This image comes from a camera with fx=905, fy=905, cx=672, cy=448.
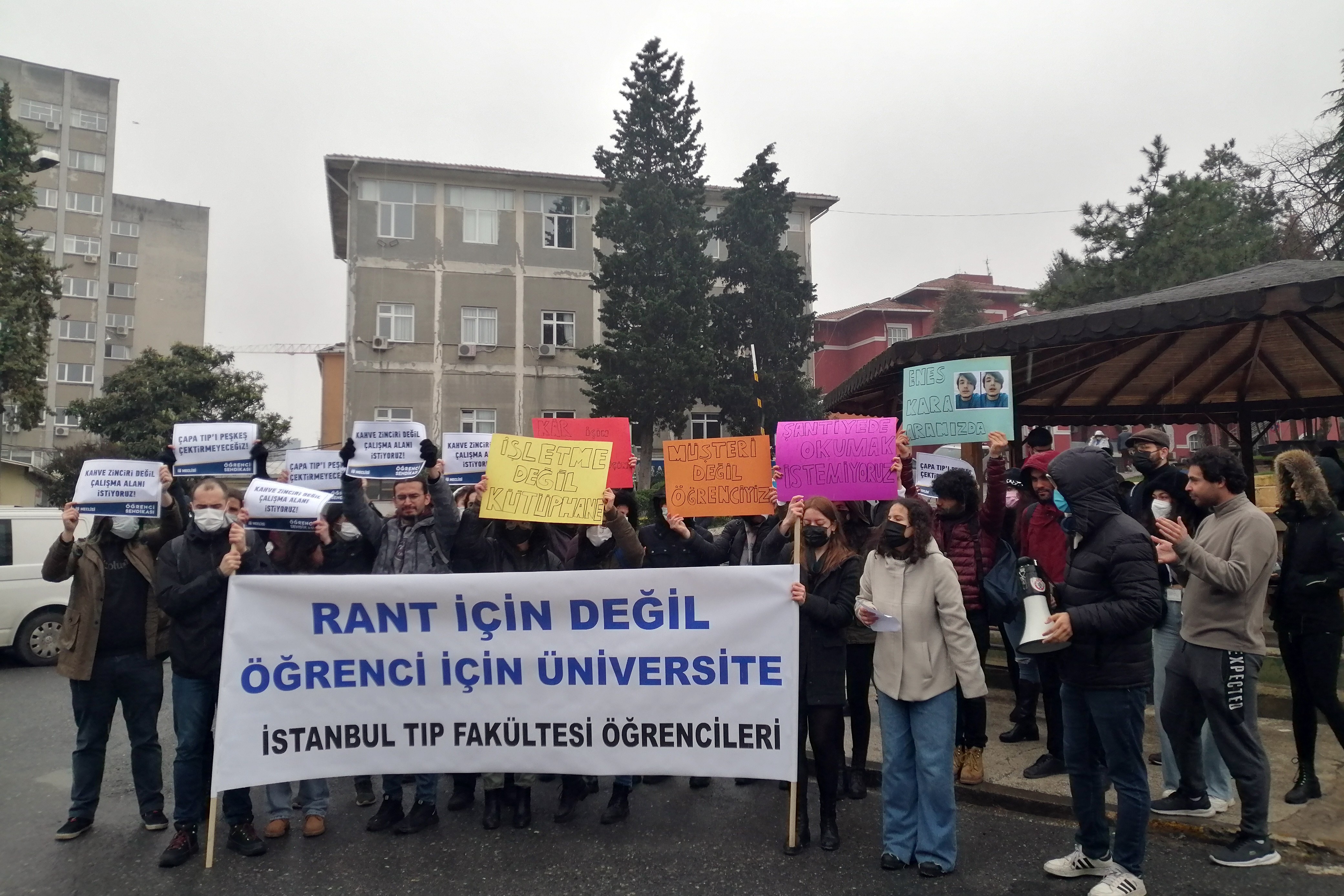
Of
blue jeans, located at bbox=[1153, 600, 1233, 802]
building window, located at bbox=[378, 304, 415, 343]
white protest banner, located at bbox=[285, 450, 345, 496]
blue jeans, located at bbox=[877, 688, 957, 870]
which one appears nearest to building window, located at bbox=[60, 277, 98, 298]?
building window, located at bbox=[378, 304, 415, 343]

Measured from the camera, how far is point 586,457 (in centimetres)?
520

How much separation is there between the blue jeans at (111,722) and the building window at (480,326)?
1111 inches

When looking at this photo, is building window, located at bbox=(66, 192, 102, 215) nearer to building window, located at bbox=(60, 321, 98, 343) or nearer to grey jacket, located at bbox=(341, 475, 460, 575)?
building window, located at bbox=(60, 321, 98, 343)

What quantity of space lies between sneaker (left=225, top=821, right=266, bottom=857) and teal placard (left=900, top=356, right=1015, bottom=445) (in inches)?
181

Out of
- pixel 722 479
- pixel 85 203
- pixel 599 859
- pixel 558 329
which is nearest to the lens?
pixel 599 859

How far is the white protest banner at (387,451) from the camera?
5355mm

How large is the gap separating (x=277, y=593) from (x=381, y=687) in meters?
0.72

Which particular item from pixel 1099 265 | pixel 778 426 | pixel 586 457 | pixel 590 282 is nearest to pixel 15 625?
pixel 586 457

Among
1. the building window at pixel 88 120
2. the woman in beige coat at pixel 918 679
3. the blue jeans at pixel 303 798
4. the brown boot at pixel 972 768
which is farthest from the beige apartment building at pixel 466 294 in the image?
the building window at pixel 88 120

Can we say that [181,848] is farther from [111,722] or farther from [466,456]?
[466,456]

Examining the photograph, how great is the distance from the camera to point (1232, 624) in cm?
412

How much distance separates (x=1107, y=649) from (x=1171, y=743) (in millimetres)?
1348

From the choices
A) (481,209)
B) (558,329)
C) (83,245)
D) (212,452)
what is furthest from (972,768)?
(83,245)

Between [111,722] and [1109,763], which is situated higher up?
[1109,763]
